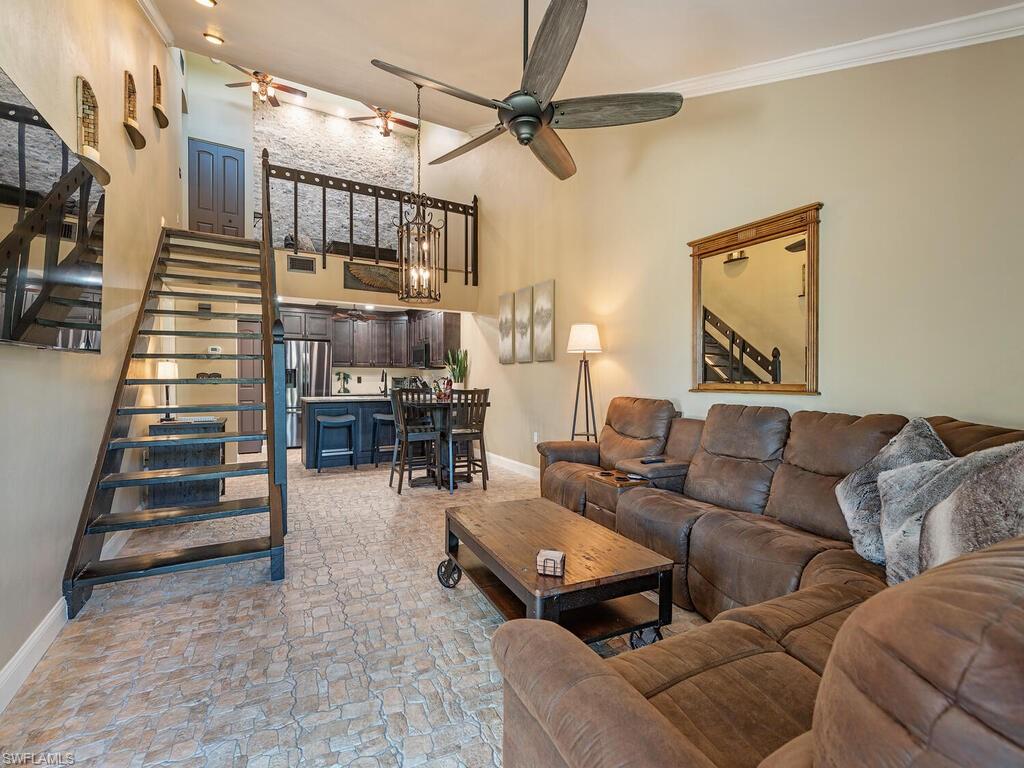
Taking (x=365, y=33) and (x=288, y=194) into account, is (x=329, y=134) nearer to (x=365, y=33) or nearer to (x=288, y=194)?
(x=288, y=194)

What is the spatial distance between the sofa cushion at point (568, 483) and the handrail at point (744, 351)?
1.30 meters

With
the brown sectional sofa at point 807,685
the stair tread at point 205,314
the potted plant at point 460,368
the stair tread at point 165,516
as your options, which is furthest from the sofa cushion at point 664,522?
the potted plant at point 460,368

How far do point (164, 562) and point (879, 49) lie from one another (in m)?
4.82

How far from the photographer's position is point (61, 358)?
2.27 metres

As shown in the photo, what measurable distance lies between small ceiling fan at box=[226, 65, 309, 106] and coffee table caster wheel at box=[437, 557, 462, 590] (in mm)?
7766

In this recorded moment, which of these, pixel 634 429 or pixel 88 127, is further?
pixel 634 429

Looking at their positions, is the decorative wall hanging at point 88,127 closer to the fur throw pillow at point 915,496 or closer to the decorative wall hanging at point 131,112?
the decorative wall hanging at point 131,112

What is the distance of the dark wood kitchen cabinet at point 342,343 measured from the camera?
8062 mm

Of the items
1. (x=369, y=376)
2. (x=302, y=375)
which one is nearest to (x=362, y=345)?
(x=369, y=376)

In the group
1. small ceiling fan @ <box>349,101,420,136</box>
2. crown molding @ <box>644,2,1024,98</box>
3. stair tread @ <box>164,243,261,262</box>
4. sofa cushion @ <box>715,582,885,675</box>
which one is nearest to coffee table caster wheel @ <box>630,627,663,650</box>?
sofa cushion @ <box>715,582,885,675</box>

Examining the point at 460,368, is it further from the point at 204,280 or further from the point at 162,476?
the point at 162,476

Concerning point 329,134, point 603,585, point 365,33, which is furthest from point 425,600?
point 329,134

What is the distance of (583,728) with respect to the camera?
0.82 metres

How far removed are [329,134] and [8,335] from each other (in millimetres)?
8341
